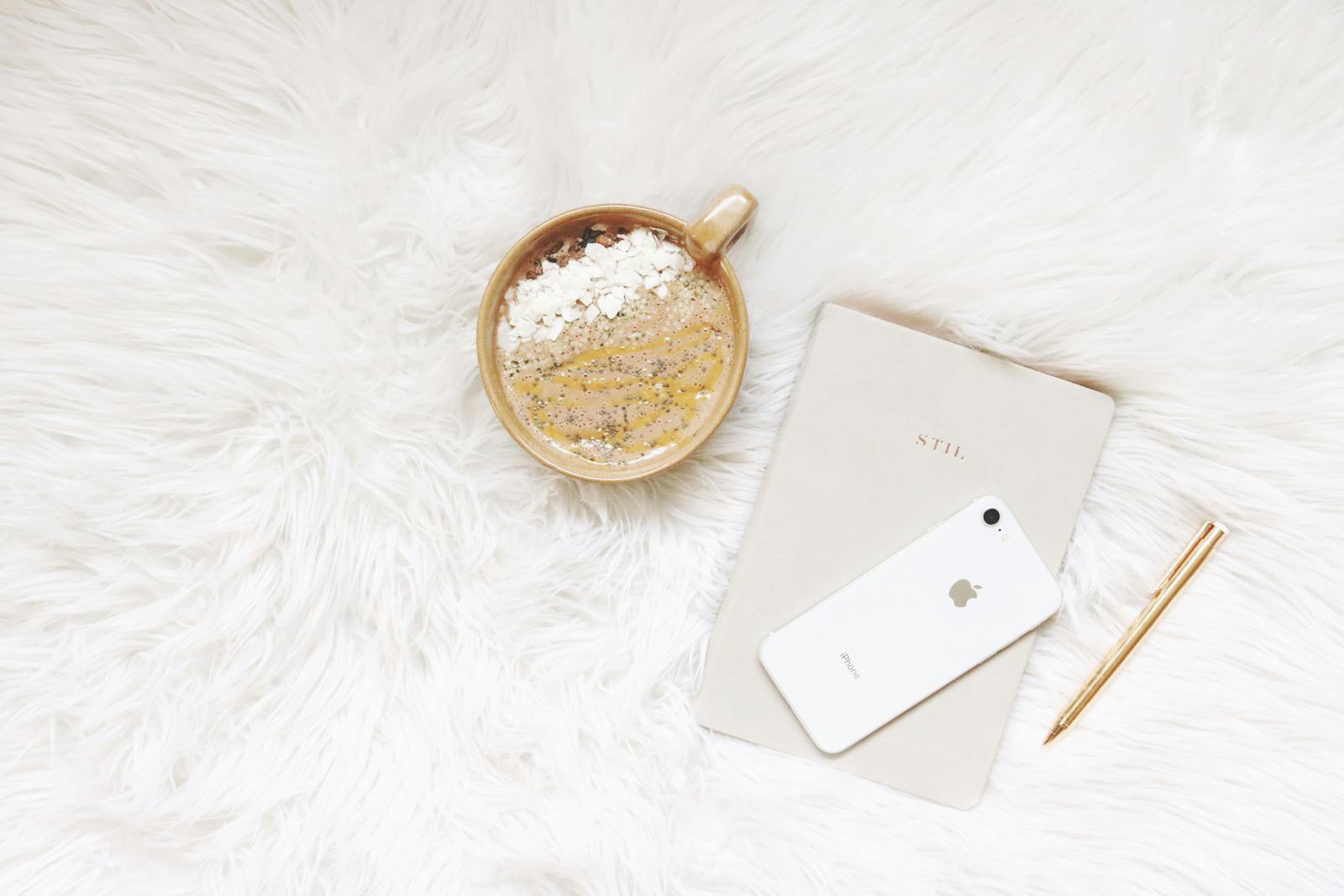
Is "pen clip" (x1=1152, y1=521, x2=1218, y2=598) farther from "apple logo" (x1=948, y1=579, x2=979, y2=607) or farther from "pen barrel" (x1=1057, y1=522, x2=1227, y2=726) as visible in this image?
"apple logo" (x1=948, y1=579, x2=979, y2=607)

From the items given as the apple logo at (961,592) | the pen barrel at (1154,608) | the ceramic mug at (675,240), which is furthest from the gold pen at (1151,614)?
the ceramic mug at (675,240)

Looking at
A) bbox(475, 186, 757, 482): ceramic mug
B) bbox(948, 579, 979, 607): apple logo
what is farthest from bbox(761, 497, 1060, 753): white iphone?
bbox(475, 186, 757, 482): ceramic mug

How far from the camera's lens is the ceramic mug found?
19.7 inches

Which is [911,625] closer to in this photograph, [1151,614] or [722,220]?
[1151,614]

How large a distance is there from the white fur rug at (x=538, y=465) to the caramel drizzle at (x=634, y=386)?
4 cm

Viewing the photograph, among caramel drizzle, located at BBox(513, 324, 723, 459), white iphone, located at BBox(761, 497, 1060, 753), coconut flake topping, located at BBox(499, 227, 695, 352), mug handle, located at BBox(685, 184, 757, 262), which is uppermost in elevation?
mug handle, located at BBox(685, 184, 757, 262)

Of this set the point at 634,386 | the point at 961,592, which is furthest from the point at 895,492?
the point at 634,386

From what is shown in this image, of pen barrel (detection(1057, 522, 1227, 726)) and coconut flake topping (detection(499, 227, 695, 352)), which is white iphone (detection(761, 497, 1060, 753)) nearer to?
pen barrel (detection(1057, 522, 1227, 726))

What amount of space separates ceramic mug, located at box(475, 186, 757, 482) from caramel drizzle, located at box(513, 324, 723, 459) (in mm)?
11

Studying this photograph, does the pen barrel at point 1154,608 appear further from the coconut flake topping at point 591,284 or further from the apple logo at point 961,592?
the coconut flake topping at point 591,284

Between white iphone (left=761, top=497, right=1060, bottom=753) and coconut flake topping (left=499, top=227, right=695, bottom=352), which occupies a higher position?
coconut flake topping (left=499, top=227, right=695, bottom=352)

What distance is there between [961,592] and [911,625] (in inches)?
1.7

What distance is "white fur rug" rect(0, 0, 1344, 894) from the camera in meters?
0.54

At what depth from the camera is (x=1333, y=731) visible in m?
0.56
